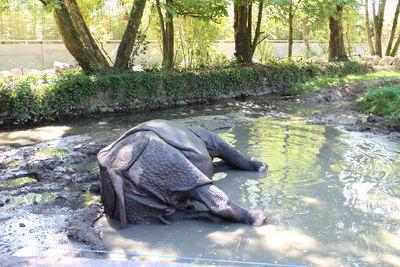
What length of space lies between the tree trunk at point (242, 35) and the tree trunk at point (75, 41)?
5660mm

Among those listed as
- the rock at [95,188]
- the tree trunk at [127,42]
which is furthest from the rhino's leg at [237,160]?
the tree trunk at [127,42]

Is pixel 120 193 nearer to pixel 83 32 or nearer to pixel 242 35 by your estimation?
pixel 83 32

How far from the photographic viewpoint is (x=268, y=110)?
442 inches

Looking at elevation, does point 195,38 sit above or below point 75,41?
above

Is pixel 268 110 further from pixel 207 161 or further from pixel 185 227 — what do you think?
pixel 185 227

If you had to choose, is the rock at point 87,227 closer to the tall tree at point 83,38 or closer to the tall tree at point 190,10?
the tall tree at point 83,38

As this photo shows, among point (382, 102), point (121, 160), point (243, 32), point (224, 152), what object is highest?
point (243, 32)

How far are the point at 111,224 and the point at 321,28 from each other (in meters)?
25.8

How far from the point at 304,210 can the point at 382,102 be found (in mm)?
6900

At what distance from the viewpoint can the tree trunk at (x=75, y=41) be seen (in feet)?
39.0

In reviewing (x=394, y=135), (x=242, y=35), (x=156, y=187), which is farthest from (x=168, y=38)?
(x=156, y=187)

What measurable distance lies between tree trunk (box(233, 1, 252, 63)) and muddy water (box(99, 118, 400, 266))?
9.85 m

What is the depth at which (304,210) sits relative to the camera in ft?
14.5

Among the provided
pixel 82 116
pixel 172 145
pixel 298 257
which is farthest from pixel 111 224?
pixel 82 116
